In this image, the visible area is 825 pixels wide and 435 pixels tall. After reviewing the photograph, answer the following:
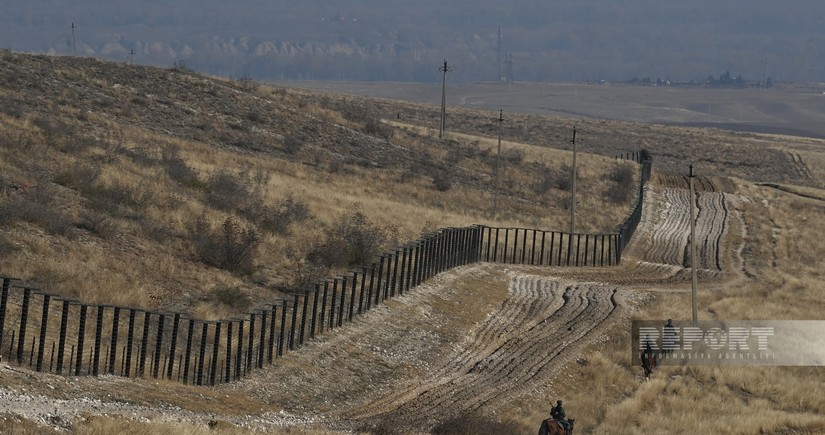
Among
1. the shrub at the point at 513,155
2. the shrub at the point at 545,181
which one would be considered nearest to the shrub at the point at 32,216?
the shrub at the point at 545,181

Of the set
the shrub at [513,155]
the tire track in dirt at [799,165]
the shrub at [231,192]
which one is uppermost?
the tire track in dirt at [799,165]

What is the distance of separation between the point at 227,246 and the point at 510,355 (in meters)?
7.83

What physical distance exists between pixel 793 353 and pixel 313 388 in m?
14.9

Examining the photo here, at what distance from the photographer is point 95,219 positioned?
107 ft

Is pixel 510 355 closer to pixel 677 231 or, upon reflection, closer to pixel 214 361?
pixel 214 361

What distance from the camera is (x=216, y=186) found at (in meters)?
42.4

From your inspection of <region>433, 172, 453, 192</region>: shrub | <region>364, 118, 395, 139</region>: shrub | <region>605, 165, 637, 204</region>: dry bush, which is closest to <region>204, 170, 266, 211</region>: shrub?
<region>433, 172, 453, 192</region>: shrub

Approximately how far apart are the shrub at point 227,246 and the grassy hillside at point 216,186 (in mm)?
49

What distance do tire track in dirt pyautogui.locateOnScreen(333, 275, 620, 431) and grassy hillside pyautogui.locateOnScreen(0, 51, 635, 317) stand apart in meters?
4.79

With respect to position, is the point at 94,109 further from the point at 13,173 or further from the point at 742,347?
the point at 742,347

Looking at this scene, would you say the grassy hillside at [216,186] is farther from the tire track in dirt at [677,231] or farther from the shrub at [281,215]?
the tire track in dirt at [677,231]

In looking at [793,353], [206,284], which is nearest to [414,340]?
[206,284]

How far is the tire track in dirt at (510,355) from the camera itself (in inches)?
950

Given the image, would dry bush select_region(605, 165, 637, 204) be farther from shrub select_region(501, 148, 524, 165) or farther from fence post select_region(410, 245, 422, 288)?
fence post select_region(410, 245, 422, 288)
